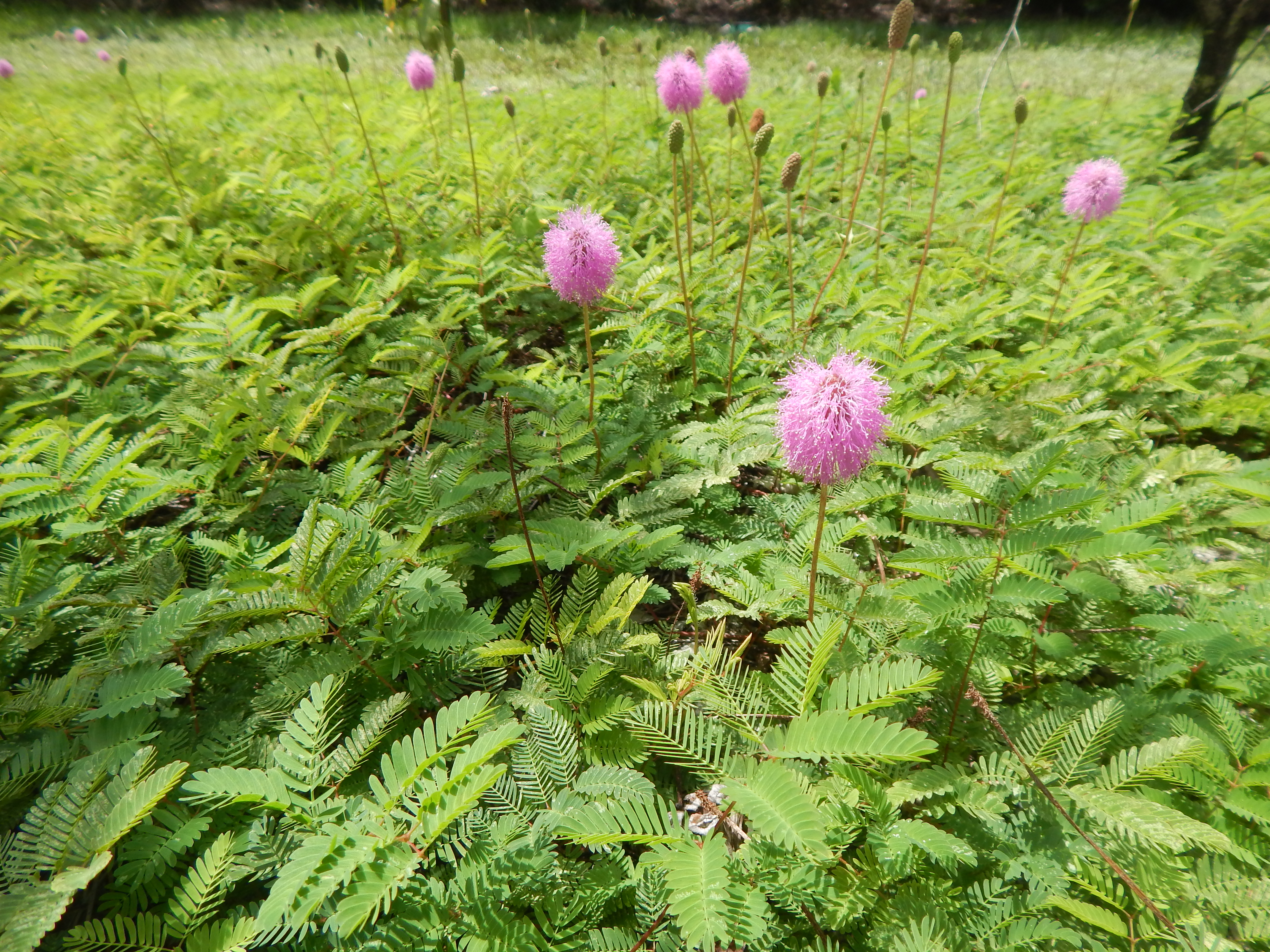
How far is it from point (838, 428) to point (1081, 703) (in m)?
0.91

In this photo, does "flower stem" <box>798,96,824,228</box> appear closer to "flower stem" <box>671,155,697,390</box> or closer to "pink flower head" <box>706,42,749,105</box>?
"pink flower head" <box>706,42,749,105</box>

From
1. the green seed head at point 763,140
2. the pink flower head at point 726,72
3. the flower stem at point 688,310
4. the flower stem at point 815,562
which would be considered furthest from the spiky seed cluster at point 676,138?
the flower stem at point 815,562

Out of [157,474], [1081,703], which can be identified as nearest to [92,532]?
[157,474]

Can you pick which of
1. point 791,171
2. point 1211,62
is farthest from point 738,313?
point 1211,62

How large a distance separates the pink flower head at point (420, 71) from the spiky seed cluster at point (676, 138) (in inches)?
116

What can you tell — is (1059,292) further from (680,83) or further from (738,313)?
(680,83)

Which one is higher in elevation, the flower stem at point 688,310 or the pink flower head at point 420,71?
the pink flower head at point 420,71

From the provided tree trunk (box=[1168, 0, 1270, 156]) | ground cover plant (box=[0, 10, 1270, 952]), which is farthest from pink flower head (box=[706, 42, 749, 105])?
tree trunk (box=[1168, 0, 1270, 156])

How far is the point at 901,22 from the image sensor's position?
2123 mm

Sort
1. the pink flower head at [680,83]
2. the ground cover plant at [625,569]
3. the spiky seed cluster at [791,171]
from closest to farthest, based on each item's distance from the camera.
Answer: the ground cover plant at [625,569], the spiky seed cluster at [791,171], the pink flower head at [680,83]

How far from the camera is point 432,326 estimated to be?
2.52 m

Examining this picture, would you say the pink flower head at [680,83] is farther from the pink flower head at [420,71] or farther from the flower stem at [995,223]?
the pink flower head at [420,71]

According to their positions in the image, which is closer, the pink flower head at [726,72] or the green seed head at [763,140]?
the green seed head at [763,140]

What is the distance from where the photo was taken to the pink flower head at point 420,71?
4.25 m
